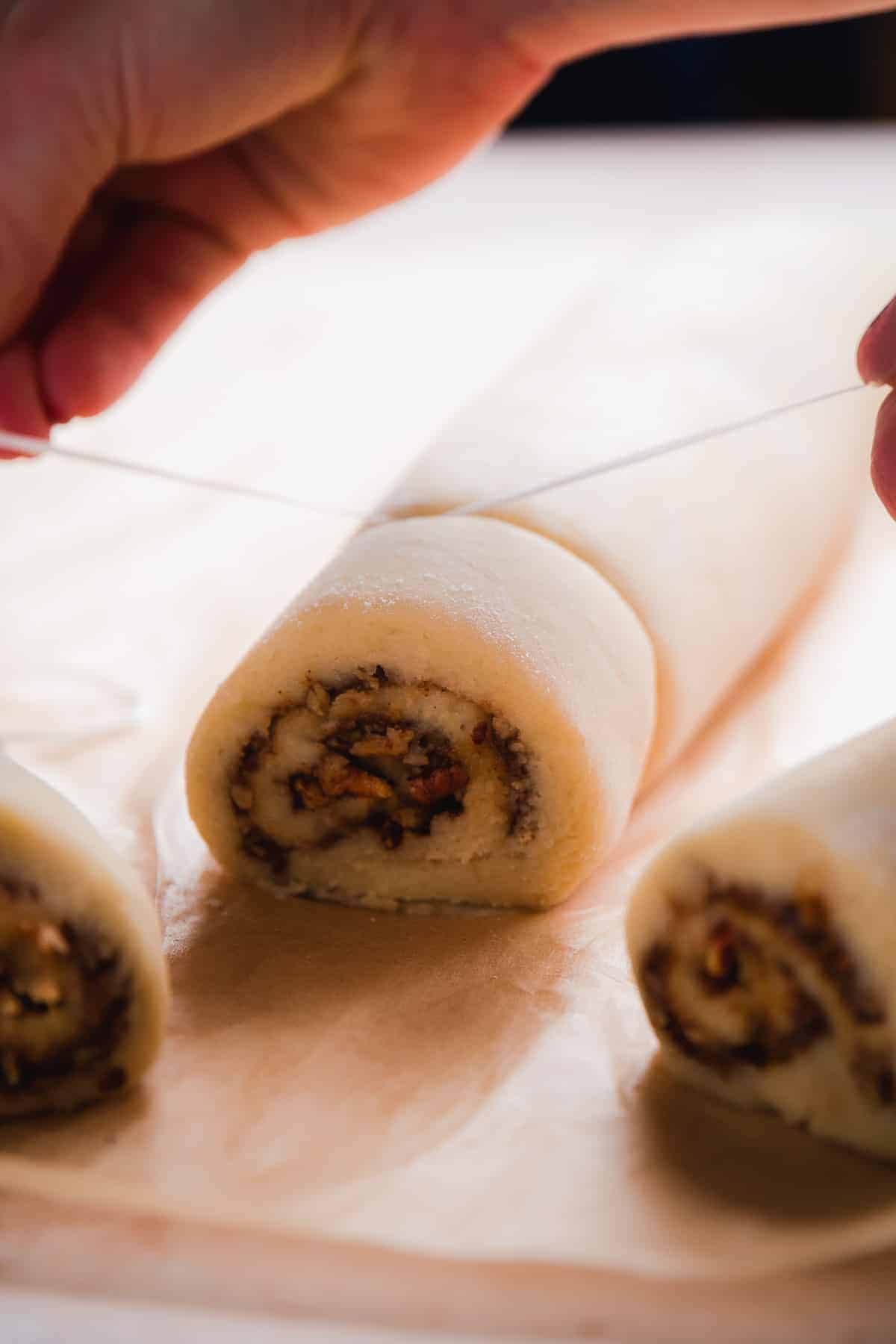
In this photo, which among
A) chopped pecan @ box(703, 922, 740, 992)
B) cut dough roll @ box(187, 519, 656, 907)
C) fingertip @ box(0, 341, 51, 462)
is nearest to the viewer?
chopped pecan @ box(703, 922, 740, 992)

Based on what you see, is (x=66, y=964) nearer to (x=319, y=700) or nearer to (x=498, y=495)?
(x=319, y=700)

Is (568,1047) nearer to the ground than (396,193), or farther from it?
nearer to the ground

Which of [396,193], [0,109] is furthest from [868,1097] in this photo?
[396,193]

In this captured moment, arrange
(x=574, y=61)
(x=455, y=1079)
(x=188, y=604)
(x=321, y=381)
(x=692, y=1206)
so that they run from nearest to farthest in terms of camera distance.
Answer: (x=692, y=1206)
(x=455, y=1079)
(x=188, y=604)
(x=321, y=381)
(x=574, y=61)

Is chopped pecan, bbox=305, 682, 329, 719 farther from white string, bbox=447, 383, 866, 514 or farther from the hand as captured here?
the hand

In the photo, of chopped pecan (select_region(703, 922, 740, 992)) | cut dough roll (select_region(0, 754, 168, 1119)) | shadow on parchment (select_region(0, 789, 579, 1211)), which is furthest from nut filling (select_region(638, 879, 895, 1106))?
cut dough roll (select_region(0, 754, 168, 1119))

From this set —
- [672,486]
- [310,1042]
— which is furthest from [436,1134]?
[672,486]

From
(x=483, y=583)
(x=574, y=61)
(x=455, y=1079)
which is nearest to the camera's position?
(x=455, y=1079)

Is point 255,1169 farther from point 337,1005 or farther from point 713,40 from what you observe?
point 713,40
